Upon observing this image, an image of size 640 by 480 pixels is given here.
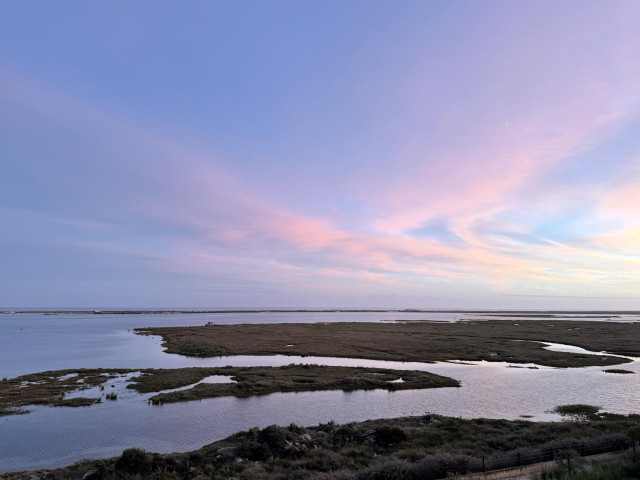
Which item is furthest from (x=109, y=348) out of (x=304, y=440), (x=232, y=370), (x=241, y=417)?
(x=304, y=440)

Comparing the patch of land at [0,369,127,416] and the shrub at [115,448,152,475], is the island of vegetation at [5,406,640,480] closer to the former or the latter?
the shrub at [115,448,152,475]

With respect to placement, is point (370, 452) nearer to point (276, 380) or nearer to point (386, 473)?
point (386, 473)

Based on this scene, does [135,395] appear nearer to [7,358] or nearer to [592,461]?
[592,461]

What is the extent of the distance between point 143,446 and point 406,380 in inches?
1187

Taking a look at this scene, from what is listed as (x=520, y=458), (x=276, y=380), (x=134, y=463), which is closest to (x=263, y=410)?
(x=276, y=380)

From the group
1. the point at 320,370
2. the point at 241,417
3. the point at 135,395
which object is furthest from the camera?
the point at 320,370

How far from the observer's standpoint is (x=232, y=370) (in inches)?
2032

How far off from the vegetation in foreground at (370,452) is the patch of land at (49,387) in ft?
54.2

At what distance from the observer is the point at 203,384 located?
41.9 meters

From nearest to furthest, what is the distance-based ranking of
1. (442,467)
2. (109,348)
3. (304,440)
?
(442,467)
(304,440)
(109,348)

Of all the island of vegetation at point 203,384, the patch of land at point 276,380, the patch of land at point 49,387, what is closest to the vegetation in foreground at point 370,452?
the patch of land at point 276,380

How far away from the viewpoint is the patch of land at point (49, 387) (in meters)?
33.9

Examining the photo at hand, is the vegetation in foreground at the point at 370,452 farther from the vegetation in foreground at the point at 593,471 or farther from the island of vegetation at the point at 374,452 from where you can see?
the vegetation in foreground at the point at 593,471

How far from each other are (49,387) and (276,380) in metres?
23.8
